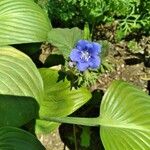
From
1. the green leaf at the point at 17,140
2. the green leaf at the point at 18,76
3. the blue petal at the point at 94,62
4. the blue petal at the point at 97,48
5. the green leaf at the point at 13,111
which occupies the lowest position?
the green leaf at the point at 17,140

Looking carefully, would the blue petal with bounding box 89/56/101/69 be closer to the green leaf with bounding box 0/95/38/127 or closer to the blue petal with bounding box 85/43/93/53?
the blue petal with bounding box 85/43/93/53

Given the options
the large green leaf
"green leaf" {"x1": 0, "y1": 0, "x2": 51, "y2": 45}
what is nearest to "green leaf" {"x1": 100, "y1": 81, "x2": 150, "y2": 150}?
the large green leaf

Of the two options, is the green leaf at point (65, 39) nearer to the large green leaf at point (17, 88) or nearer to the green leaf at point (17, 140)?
the large green leaf at point (17, 88)

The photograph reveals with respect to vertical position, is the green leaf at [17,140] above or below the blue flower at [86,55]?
below

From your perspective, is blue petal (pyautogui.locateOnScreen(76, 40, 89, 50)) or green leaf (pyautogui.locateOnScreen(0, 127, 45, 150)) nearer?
green leaf (pyautogui.locateOnScreen(0, 127, 45, 150))

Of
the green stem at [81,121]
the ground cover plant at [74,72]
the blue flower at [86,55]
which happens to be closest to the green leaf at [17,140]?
the ground cover plant at [74,72]

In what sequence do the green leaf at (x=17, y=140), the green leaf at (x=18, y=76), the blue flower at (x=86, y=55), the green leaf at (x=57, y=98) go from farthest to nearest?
the green leaf at (x=57, y=98) → the green leaf at (x=18, y=76) → the blue flower at (x=86, y=55) → the green leaf at (x=17, y=140)

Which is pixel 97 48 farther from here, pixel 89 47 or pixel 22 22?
pixel 22 22

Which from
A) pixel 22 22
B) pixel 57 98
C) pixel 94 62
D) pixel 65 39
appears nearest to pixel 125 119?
pixel 94 62
